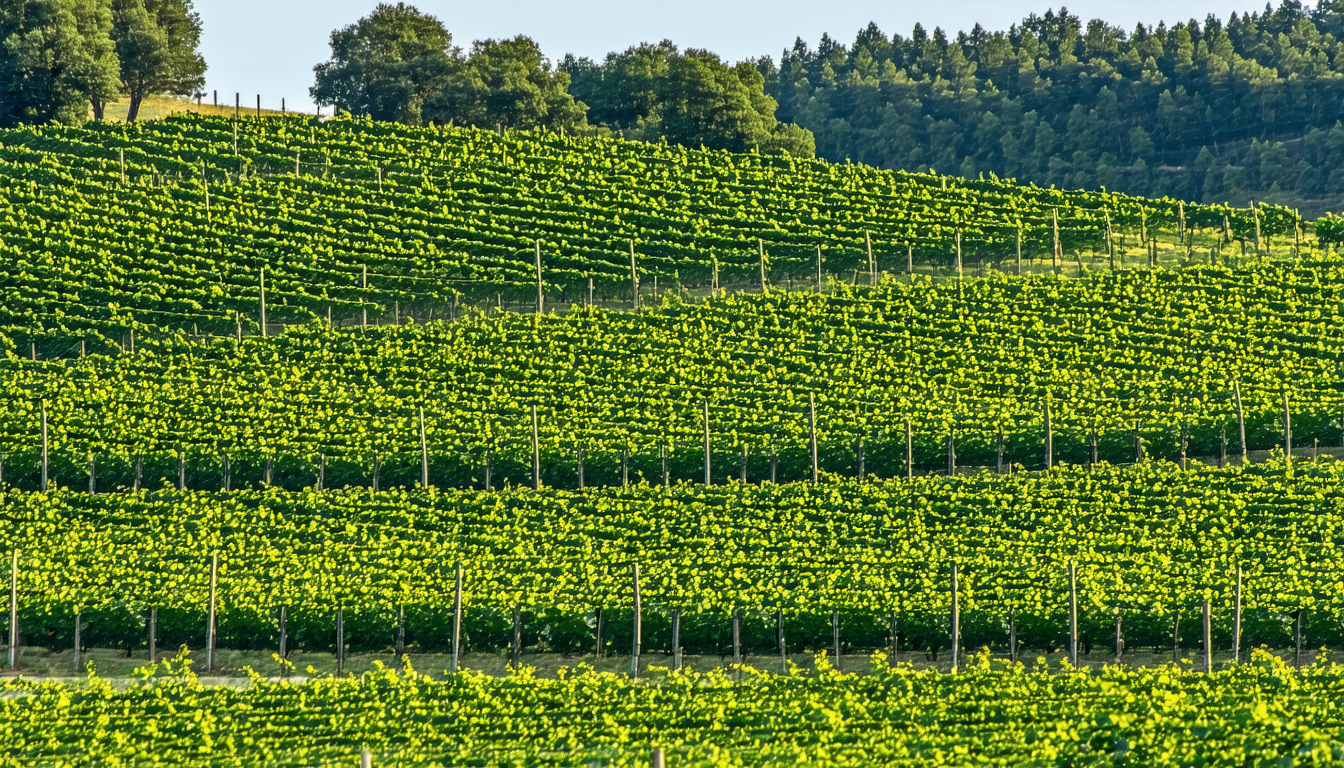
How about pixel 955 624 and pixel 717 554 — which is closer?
pixel 955 624

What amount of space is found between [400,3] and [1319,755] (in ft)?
208

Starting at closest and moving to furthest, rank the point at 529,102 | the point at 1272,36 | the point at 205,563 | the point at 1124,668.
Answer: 1. the point at 1124,668
2. the point at 205,563
3. the point at 529,102
4. the point at 1272,36

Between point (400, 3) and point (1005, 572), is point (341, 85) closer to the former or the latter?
point (400, 3)

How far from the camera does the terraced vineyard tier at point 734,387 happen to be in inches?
1401

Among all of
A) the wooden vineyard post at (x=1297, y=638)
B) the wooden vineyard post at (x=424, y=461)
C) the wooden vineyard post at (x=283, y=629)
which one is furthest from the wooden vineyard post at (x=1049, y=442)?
the wooden vineyard post at (x=283, y=629)

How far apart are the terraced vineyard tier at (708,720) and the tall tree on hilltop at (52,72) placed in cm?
4498

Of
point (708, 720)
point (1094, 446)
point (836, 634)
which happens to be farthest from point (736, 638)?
point (1094, 446)

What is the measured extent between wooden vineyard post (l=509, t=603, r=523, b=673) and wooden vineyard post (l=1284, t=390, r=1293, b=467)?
17.4 metres

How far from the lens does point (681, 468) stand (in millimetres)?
35250

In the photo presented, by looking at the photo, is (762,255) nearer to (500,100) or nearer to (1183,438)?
(1183,438)

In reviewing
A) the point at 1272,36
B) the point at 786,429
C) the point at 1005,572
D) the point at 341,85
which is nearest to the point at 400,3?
the point at 341,85

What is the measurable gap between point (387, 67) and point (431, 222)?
19.6 m

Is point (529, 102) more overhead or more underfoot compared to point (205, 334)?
more overhead

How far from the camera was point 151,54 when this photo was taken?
69.7 metres
